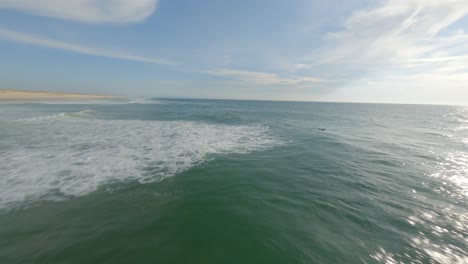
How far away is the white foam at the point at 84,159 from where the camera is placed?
7.77m

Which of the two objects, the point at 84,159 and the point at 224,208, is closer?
the point at 224,208

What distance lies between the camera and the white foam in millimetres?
7770

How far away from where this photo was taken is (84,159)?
10.9 m

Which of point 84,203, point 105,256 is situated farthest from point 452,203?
point 84,203

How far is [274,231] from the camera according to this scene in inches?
220

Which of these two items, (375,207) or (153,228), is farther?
(375,207)

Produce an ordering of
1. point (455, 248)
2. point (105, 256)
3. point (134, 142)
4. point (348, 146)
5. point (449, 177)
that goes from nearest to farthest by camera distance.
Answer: point (105, 256) → point (455, 248) → point (449, 177) → point (134, 142) → point (348, 146)

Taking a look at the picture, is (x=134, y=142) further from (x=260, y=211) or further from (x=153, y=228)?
(x=260, y=211)

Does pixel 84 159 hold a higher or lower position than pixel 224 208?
higher

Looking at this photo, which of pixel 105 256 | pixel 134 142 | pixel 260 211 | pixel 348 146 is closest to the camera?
pixel 105 256

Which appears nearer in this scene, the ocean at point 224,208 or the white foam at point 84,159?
the ocean at point 224,208

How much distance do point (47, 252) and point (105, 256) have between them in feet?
5.22

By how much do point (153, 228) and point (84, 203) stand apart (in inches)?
134

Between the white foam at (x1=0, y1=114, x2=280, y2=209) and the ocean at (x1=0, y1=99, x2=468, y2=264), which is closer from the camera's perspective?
the ocean at (x1=0, y1=99, x2=468, y2=264)
